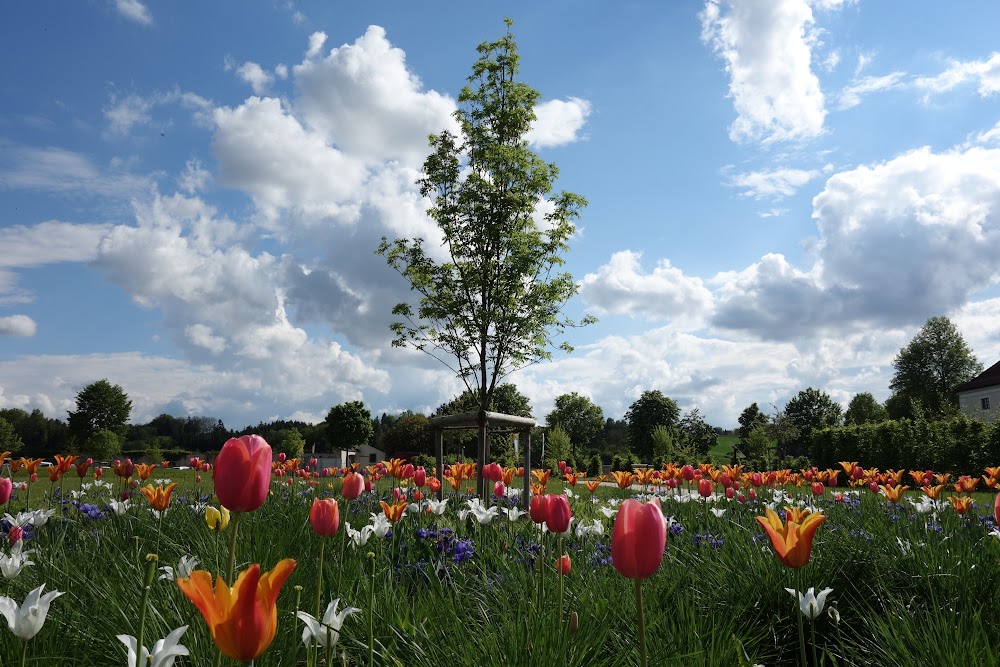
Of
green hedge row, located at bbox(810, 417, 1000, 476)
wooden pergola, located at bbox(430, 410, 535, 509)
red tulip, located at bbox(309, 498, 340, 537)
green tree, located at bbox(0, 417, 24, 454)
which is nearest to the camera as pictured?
red tulip, located at bbox(309, 498, 340, 537)

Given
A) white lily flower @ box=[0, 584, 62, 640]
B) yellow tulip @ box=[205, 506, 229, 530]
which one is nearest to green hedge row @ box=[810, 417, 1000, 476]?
yellow tulip @ box=[205, 506, 229, 530]

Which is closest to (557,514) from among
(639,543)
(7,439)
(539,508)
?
(539,508)

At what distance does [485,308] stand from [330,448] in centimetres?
5891

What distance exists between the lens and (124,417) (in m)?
70.4

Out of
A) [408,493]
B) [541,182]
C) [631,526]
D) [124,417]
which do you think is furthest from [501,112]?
[124,417]

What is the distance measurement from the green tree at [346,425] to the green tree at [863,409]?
Result: 167 ft

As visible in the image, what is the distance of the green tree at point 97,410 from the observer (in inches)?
2616

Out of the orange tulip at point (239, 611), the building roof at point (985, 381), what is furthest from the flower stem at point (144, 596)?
the building roof at point (985, 381)

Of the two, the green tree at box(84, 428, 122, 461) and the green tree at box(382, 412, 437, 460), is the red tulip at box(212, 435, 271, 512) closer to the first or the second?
the green tree at box(84, 428, 122, 461)

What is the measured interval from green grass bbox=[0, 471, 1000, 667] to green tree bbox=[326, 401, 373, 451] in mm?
59542

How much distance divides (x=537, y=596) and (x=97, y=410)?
78279 millimetres

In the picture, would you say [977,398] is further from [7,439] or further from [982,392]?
[7,439]

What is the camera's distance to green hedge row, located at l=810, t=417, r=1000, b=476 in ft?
66.3

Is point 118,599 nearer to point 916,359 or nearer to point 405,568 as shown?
point 405,568
